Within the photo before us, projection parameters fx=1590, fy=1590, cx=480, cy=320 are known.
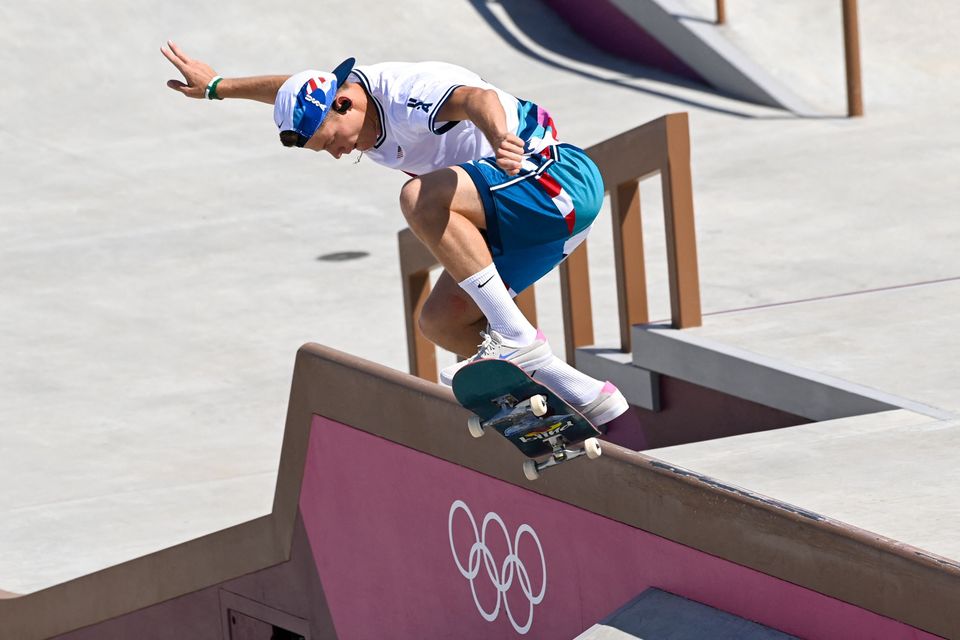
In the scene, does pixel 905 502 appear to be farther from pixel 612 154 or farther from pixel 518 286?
pixel 612 154

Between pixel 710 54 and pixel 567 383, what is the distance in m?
12.3

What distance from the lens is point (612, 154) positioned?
785cm

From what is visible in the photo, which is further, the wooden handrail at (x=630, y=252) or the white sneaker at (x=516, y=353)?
the wooden handrail at (x=630, y=252)

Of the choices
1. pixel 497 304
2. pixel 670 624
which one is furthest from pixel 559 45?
pixel 670 624

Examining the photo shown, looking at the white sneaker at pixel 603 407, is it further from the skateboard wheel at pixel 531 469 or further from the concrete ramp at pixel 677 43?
Answer: the concrete ramp at pixel 677 43

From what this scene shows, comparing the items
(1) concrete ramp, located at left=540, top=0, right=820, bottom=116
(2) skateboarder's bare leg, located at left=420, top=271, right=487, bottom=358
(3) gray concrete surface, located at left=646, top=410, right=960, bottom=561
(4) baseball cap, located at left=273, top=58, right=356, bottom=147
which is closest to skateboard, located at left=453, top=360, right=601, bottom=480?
(2) skateboarder's bare leg, located at left=420, top=271, right=487, bottom=358

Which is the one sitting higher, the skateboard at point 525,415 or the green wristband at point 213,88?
the green wristband at point 213,88

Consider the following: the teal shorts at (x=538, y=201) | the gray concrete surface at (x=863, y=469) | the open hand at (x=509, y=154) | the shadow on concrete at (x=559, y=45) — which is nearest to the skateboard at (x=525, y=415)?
the teal shorts at (x=538, y=201)

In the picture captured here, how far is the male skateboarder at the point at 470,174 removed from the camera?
16.6ft

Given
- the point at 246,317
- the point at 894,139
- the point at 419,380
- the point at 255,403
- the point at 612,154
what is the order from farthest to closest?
the point at 894,139 < the point at 246,317 < the point at 255,403 < the point at 612,154 < the point at 419,380

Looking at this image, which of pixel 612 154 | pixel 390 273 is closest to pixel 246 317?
pixel 390 273

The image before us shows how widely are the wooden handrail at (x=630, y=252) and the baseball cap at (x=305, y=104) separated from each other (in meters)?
2.72

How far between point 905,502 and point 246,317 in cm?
842

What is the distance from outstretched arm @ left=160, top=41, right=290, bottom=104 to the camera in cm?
547
